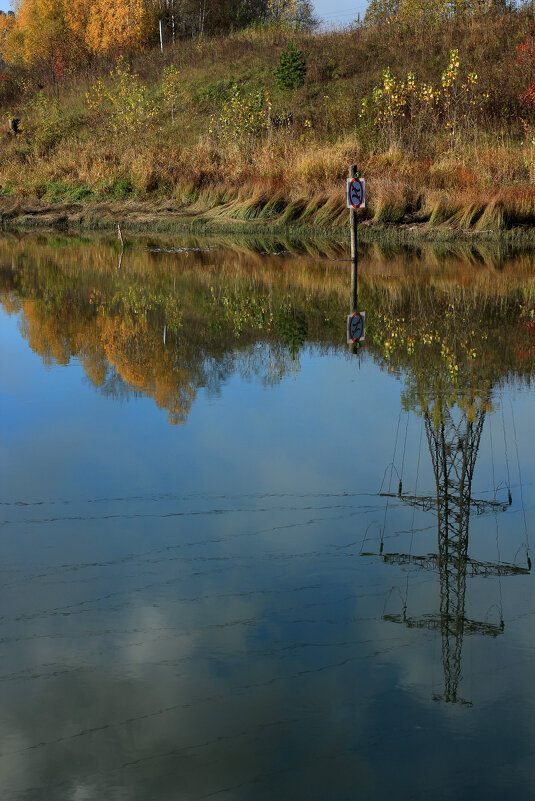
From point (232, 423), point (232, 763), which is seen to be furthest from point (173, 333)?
point (232, 763)

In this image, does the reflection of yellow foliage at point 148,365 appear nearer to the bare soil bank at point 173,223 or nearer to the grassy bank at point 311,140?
the bare soil bank at point 173,223

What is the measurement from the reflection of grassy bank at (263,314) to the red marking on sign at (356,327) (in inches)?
5.1

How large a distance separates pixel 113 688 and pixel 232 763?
0.62 m

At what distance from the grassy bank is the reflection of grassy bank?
140 inches

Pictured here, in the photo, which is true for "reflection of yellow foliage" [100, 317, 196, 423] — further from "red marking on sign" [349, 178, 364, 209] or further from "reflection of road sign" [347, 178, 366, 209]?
"red marking on sign" [349, 178, 364, 209]

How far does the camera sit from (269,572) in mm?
4359

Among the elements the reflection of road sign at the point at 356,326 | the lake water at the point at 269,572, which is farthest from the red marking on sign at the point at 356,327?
the lake water at the point at 269,572

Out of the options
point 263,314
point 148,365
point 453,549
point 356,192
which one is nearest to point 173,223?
point 356,192

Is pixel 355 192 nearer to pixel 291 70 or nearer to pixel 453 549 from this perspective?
pixel 453 549

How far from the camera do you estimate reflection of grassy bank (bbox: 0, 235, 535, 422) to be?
8.70m

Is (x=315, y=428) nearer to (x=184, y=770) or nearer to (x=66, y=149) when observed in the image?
(x=184, y=770)

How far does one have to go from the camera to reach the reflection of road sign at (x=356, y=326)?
1031cm

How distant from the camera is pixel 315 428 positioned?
6801 millimetres

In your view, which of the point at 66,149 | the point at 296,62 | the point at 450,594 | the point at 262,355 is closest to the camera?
the point at 450,594
